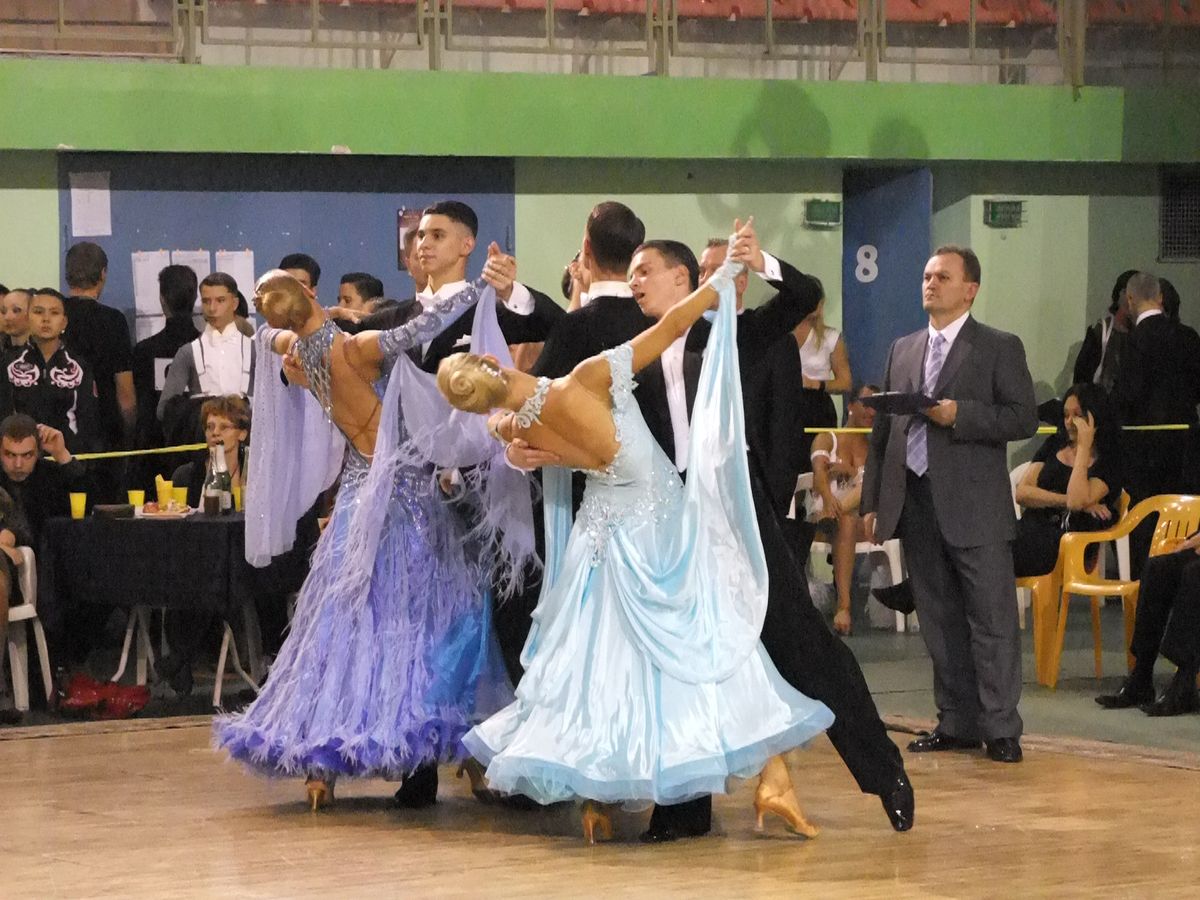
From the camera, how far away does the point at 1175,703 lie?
282 inches

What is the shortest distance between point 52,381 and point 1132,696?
424 centimetres

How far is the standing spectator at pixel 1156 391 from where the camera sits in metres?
9.98

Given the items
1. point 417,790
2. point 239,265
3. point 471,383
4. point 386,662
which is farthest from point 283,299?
point 239,265

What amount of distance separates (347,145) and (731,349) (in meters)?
5.21

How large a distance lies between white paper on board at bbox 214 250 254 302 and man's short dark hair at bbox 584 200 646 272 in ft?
16.6

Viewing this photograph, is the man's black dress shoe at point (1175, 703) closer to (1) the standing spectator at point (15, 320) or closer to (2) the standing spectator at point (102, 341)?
(2) the standing spectator at point (102, 341)

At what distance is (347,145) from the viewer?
1012 cm

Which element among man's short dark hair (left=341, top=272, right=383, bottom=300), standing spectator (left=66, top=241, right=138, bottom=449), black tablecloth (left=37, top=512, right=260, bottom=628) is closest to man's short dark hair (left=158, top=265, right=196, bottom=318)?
standing spectator (left=66, top=241, right=138, bottom=449)

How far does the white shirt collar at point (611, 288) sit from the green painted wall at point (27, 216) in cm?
517

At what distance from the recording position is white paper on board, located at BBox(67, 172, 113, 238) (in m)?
9.98

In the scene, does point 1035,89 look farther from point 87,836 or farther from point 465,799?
point 87,836

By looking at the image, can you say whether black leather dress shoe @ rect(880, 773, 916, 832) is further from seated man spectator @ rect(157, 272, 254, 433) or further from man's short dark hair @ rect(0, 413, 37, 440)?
seated man spectator @ rect(157, 272, 254, 433)

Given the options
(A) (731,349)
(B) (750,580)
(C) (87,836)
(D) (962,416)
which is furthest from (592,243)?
(C) (87,836)

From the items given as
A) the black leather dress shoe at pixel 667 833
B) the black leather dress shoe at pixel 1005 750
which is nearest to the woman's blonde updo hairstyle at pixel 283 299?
the black leather dress shoe at pixel 667 833
